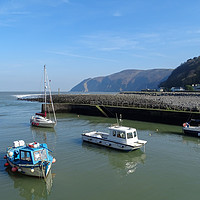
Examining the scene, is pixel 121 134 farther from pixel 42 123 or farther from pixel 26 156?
pixel 42 123

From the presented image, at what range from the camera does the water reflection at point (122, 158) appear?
17.6m

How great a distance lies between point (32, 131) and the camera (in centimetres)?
3180

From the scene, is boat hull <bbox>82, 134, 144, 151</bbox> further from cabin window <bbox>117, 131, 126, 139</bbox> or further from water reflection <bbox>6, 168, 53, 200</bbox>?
water reflection <bbox>6, 168, 53, 200</bbox>

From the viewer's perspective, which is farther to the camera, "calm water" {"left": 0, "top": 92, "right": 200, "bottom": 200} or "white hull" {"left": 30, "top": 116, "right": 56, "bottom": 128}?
"white hull" {"left": 30, "top": 116, "right": 56, "bottom": 128}

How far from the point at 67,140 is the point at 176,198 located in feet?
52.9

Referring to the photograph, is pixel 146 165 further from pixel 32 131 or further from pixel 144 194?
pixel 32 131

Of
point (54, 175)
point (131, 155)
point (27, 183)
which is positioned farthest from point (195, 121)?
point (27, 183)

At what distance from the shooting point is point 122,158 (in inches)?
788

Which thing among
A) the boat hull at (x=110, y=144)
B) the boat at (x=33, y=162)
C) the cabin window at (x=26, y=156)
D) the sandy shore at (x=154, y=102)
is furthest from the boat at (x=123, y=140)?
the sandy shore at (x=154, y=102)

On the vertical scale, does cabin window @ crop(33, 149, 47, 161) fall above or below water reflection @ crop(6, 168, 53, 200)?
above

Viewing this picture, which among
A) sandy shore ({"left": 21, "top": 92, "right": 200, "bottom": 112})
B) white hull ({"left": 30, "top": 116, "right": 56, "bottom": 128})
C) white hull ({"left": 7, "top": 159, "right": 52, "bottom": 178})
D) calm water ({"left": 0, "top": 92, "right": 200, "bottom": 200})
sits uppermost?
sandy shore ({"left": 21, "top": 92, "right": 200, "bottom": 112})

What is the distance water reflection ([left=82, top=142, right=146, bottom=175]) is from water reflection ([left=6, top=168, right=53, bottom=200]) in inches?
232

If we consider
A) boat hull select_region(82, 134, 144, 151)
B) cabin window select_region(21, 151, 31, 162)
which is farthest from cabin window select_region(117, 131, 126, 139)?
cabin window select_region(21, 151, 31, 162)

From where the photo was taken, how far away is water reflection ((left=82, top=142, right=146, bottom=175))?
1761 cm
